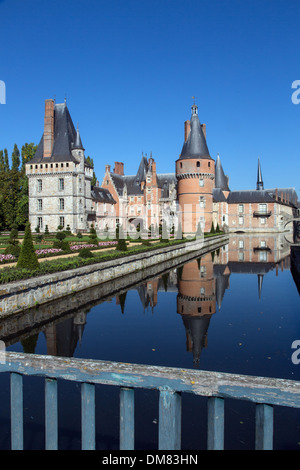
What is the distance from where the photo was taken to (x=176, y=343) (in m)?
7.85

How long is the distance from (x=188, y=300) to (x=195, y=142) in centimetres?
2759

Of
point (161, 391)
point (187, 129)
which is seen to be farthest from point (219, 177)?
point (161, 391)

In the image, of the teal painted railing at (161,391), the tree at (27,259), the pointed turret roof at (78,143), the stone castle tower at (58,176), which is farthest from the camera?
the pointed turret roof at (78,143)

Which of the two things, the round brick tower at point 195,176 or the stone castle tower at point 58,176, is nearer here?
the stone castle tower at point 58,176

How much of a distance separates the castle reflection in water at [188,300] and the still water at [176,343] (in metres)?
0.03

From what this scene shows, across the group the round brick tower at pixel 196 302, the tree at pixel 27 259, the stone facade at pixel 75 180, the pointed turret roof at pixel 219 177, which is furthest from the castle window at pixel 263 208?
the tree at pixel 27 259

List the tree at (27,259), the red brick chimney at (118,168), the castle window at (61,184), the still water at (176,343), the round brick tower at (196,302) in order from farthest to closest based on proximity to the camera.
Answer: the red brick chimney at (118,168) < the castle window at (61,184) < the tree at (27,259) < the round brick tower at (196,302) < the still water at (176,343)

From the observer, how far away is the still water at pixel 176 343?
4.50 m

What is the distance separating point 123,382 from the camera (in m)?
1.97

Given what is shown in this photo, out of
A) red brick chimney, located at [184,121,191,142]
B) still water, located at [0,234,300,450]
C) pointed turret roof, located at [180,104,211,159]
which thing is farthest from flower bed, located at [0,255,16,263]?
red brick chimney, located at [184,121,191,142]

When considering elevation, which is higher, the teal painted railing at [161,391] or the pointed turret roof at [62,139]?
the pointed turret roof at [62,139]

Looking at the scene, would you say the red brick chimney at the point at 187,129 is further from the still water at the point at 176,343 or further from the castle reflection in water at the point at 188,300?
the still water at the point at 176,343

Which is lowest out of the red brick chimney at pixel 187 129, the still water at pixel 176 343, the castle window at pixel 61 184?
the still water at pixel 176 343
